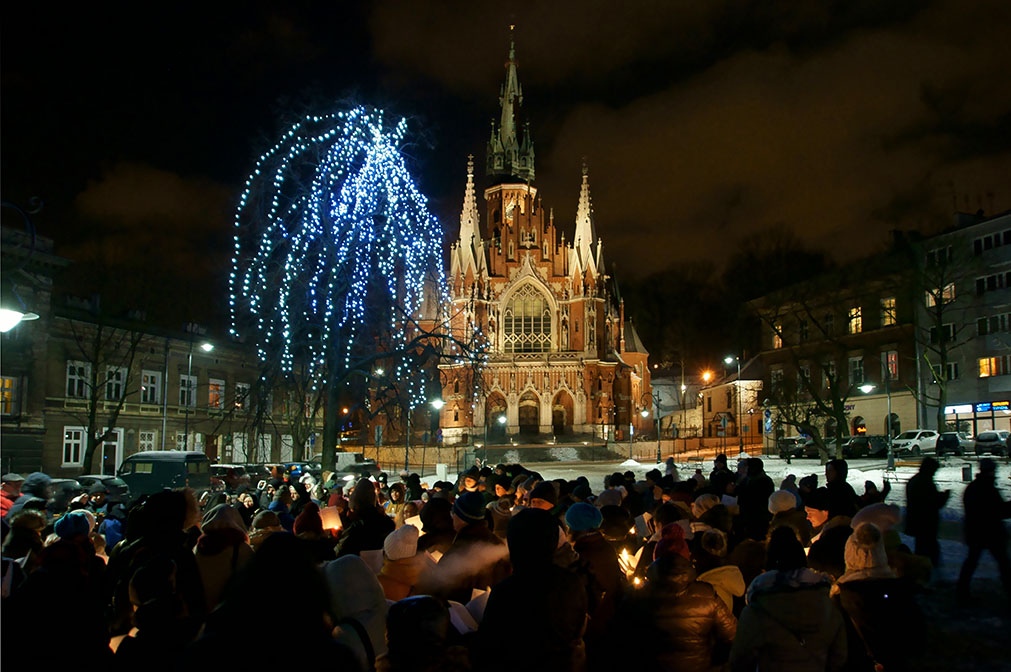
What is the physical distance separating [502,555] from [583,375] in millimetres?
59969

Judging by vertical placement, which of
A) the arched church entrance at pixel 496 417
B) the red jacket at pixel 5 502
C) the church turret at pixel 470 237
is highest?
the church turret at pixel 470 237

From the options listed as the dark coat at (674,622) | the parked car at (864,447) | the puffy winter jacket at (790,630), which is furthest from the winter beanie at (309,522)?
the parked car at (864,447)

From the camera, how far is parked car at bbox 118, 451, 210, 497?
26.1 meters

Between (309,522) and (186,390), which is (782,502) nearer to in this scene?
(309,522)

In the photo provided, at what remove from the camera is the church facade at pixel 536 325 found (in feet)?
214

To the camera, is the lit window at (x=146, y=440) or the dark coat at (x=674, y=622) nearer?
the dark coat at (x=674, y=622)

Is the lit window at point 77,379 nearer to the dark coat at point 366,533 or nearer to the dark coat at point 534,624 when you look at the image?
the dark coat at point 366,533

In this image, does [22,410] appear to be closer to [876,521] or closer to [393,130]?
[393,130]

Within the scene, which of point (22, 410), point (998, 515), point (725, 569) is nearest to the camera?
point (725, 569)

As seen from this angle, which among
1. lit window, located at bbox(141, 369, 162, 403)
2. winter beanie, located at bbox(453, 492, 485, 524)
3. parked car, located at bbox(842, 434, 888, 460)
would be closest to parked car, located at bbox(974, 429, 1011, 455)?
parked car, located at bbox(842, 434, 888, 460)

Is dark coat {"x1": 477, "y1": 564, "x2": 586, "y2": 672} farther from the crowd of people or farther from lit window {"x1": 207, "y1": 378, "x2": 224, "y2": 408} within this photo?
lit window {"x1": 207, "y1": 378, "x2": 224, "y2": 408}

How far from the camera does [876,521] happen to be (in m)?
7.21

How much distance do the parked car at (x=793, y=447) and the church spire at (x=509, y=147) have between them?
40420 millimetres

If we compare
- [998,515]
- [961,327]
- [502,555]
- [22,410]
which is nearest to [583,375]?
[961,327]
